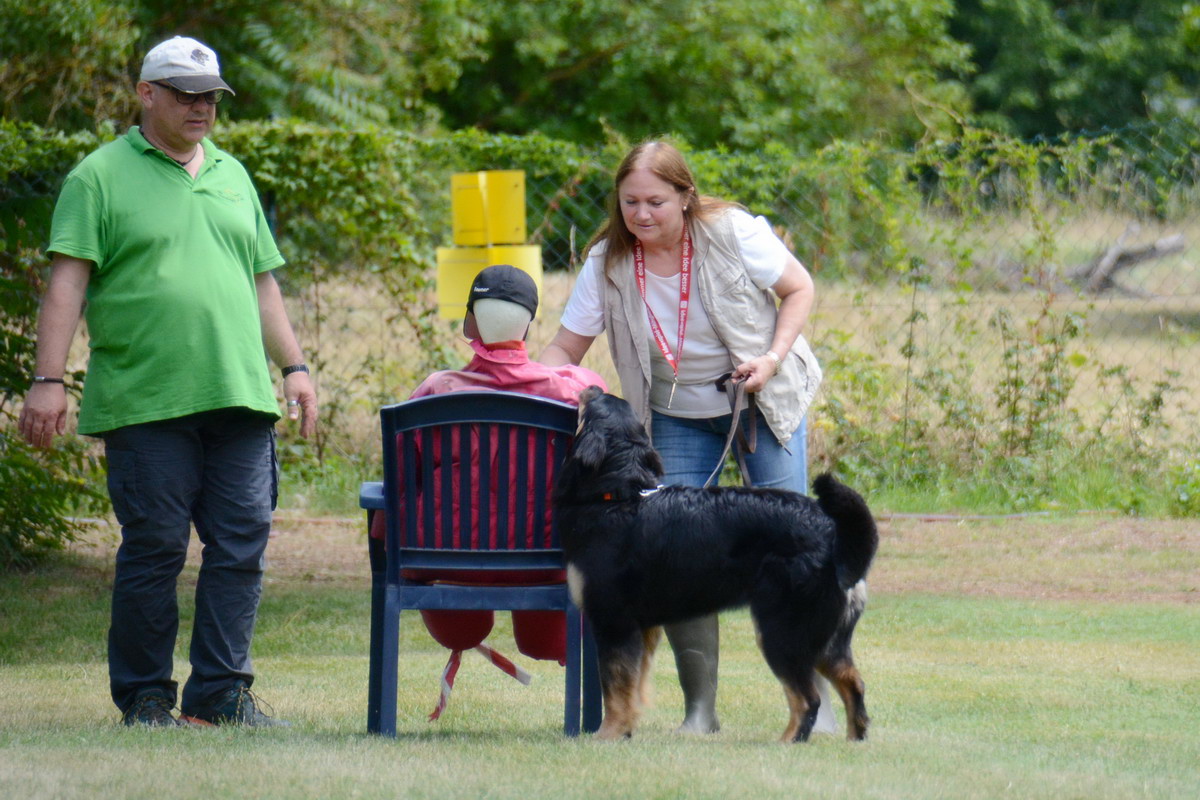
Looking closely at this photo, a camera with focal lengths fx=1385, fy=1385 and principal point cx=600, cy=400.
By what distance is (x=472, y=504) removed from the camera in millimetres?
3922

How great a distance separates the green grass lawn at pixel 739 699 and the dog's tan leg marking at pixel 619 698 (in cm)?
12

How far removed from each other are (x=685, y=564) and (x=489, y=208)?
5784 millimetres

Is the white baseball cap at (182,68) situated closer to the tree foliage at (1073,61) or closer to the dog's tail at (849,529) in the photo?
the dog's tail at (849,529)

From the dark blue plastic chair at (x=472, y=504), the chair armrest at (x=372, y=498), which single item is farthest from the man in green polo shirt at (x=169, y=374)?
the dark blue plastic chair at (x=472, y=504)

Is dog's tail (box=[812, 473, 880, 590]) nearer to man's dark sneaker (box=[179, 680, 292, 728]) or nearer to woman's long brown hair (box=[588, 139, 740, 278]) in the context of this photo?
woman's long brown hair (box=[588, 139, 740, 278])

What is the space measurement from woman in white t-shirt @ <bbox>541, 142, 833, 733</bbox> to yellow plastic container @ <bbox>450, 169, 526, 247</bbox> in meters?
4.86

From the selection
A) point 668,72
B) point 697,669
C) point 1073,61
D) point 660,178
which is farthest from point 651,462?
point 1073,61

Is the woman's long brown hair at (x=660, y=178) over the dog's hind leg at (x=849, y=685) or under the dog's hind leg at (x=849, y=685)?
over

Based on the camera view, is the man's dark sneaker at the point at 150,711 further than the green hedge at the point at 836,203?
No

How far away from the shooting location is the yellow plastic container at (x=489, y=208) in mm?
9297

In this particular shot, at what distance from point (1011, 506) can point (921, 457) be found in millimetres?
729

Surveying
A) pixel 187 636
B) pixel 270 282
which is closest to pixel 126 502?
pixel 270 282

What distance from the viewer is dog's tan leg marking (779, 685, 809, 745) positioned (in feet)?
12.9

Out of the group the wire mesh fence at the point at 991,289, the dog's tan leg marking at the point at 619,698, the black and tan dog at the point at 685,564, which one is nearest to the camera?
the black and tan dog at the point at 685,564
